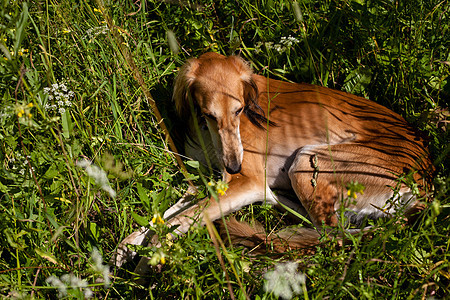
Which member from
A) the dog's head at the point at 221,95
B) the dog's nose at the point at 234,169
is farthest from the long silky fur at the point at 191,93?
the dog's nose at the point at 234,169

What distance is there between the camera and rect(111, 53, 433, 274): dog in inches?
109

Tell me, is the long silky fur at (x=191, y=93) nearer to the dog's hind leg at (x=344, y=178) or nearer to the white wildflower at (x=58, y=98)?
the dog's hind leg at (x=344, y=178)

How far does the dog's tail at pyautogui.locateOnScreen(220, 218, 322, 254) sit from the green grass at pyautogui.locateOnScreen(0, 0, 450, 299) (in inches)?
6.2

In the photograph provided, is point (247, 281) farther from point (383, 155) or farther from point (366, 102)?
point (366, 102)

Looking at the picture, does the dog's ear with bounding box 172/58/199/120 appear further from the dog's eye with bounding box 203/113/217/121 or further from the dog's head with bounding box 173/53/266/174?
the dog's eye with bounding box 203/113/217/121

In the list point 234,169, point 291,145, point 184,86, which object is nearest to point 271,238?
point 234,169

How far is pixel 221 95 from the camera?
2.78 meters

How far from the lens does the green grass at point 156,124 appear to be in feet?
6.54

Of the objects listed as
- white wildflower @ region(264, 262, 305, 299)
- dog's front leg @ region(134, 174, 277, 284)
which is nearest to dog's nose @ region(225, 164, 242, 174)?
dog's front leg @ region(134, 174, 277, 284)

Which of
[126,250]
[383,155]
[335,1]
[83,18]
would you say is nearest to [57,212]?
[126,250]

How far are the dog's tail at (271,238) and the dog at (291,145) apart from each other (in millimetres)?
11

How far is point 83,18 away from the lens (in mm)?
3209

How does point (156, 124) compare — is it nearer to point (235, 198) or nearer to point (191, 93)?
point (191, 93)

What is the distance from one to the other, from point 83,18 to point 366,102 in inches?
94.4
